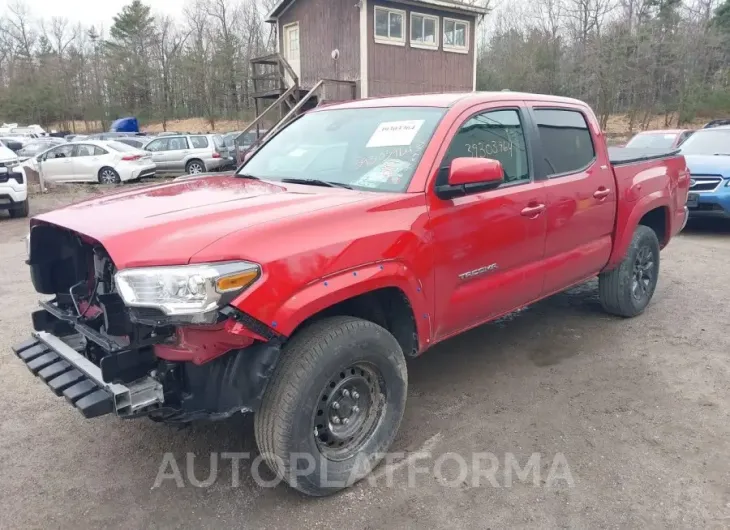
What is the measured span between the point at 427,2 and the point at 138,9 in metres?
41.9

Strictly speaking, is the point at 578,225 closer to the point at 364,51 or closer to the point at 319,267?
the point at 319,267

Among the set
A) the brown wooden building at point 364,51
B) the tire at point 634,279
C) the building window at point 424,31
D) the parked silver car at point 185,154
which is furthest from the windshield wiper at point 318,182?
the building window at point 424,31

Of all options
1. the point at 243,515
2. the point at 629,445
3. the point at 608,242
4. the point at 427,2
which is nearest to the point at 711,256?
the point at 608,242

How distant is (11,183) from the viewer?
1152 centimetres

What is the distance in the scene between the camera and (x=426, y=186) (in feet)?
10.5

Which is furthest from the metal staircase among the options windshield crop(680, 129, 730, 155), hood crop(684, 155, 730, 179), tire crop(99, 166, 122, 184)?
hood crop(684, 155, 730, 179)

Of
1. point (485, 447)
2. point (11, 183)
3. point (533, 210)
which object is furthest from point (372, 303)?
point (11, 183)

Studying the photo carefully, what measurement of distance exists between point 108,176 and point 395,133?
654 inches

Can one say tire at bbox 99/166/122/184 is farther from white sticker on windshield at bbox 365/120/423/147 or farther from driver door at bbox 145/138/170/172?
white sticker on windshield at bbox 365/120/423/147

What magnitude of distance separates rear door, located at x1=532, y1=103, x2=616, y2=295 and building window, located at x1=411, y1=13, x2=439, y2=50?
19773 mm

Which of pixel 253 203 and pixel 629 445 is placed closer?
pixel 253 203

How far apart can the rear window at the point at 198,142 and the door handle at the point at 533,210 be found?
739 inches

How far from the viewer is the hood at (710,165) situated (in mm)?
9062

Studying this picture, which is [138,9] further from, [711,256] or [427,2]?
[711,256]
